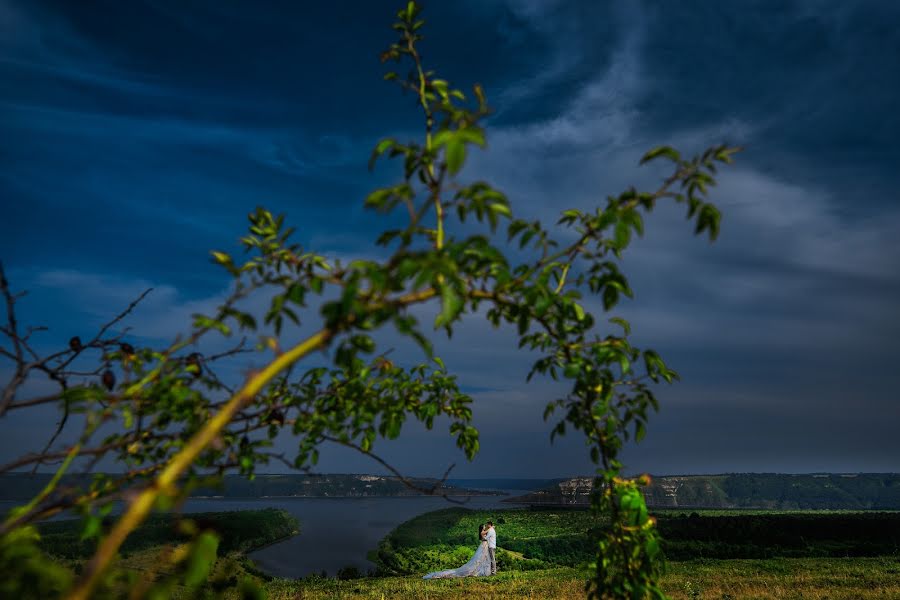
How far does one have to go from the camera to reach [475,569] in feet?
60.2

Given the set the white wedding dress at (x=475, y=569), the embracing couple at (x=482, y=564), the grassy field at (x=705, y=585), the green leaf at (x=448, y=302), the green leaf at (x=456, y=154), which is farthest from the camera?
the embracing couple at (x=482, y=564)

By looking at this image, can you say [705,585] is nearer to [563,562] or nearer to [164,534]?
[563,562]

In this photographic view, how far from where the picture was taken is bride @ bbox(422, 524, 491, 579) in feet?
59.0

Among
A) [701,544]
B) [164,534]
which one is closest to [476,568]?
[701,544]

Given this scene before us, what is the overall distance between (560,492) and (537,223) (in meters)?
61.9

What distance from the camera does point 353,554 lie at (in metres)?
30.0

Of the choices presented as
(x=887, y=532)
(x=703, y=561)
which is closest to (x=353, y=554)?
(x=703, y=561)

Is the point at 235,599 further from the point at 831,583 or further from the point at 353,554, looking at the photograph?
the point at 353,554

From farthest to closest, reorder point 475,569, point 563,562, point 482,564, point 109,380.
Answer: point 563,562 → point 482,564 → point 475,569 → point 109,380

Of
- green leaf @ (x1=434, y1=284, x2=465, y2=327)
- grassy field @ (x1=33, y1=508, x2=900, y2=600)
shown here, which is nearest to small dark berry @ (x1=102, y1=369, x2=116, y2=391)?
grassy field @ (x1=33, y1=508, x2=900, y2=600)

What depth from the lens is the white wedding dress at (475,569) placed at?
58.9 feet

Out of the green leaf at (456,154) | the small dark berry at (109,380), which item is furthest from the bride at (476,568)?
the green leaf at (456,154)

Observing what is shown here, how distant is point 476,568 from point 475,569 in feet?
0.20

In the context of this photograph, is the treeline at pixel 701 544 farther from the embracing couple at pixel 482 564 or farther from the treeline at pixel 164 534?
the treeline at pixel 164 534
